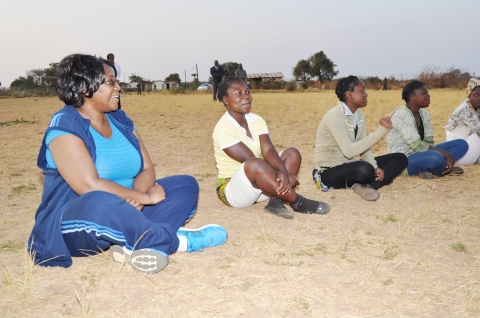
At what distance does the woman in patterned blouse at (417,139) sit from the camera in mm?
5426

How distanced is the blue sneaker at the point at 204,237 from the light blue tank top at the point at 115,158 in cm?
56

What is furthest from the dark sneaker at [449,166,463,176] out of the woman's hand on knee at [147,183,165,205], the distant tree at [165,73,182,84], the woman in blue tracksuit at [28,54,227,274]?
the distant tree at [165,73,182,84]

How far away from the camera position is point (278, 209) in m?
4.08

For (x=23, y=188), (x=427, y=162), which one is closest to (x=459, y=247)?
(x=427, y=162)

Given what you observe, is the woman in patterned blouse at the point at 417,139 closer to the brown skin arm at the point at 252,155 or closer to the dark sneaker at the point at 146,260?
the brown skin arm at the point at 252,155

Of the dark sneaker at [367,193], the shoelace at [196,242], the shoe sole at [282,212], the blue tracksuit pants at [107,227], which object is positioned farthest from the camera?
the dark sneaker at [367,193]

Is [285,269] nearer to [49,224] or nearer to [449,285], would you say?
[449,285]

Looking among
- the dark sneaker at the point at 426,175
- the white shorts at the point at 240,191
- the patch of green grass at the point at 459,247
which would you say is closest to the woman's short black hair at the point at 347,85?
the white shorts at the point at 240,191

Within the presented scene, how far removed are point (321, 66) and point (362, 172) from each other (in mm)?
71503

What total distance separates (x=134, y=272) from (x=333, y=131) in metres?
2.57

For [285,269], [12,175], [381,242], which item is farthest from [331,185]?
[12,175]

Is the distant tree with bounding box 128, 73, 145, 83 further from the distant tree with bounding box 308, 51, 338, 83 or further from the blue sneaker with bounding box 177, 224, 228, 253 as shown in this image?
the blue sneaker with bounding box 177, 224, 228, 253

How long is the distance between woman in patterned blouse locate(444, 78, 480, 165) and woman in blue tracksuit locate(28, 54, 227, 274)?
14.7 feet

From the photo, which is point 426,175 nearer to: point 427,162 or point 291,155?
point 427,162
